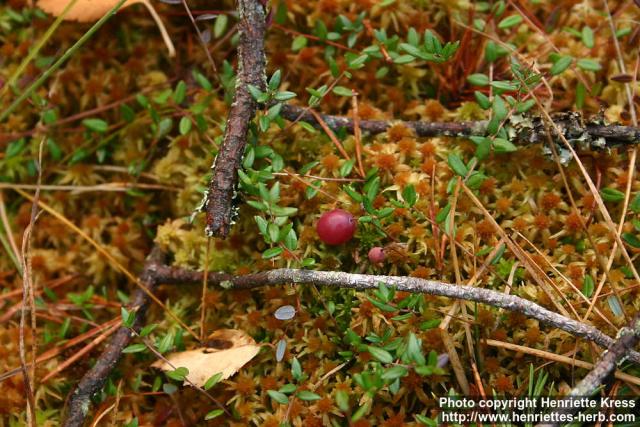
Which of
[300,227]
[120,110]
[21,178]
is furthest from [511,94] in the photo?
[21,178]

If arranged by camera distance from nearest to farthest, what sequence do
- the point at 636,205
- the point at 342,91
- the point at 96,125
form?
the point at 636,205, the point at 342,91, the point at 96,125

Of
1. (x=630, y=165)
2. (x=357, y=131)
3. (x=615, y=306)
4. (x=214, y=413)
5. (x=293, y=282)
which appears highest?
(x=357, y=131)

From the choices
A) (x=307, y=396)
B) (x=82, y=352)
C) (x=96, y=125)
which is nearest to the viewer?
(x=307, y=396)

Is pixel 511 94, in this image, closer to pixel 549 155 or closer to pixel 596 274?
pixel 549 155

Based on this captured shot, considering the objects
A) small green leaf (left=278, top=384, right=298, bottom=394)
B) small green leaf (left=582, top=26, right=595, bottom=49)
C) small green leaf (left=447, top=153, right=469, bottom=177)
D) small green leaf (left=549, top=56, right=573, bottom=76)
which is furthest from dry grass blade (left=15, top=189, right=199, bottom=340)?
small green leaf (left=582, top=26, right=595, bottom=49)

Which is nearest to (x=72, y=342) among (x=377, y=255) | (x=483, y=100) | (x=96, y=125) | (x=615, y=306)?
(x=96, y=125)

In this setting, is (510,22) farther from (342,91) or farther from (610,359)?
(610,359)
